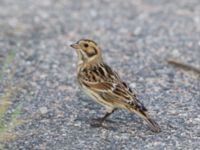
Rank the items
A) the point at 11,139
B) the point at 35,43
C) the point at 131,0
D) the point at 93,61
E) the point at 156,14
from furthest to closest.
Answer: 1. the point at 131,0
2. the point at 156,14
3. the point at 35,43
4. the point at 93,61
5. the point at 11,139

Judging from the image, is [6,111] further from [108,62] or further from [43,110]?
[108,62]

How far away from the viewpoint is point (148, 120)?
27.6 feet

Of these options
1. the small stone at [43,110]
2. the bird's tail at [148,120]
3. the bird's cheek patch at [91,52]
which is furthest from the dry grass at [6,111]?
the bird's tail at [148,120]

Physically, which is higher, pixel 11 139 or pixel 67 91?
pixel 67 91

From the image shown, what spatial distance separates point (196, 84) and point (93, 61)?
1946mm

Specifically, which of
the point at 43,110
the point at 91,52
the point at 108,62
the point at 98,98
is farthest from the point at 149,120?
the point at 108,62

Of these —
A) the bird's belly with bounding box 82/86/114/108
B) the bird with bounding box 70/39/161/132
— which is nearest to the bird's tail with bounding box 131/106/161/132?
the bird with bounding box 70/39/161/132

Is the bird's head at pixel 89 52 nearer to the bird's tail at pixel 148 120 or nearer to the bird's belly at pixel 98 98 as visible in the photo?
the bird's belly at pixel 98 98

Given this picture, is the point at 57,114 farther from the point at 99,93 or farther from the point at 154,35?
the point at 154,35

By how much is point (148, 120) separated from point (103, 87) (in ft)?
2.08

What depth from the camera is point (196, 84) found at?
10.4 metres

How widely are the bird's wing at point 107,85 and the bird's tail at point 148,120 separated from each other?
0.06 metres

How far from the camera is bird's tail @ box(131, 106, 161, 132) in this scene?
8352 millimetres

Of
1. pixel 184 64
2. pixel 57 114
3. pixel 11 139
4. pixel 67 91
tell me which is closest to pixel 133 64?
pixel 184 64
